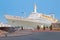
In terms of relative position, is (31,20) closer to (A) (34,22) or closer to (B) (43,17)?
(A) (34,22)

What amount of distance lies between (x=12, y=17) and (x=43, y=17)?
12.5m

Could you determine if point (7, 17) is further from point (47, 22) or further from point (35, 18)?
point (47, 22)

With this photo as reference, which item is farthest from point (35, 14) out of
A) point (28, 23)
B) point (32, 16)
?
point (28, 23)

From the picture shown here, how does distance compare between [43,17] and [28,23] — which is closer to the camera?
[28,23]

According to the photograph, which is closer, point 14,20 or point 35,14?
point 14,20

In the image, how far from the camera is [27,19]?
74.4 metres

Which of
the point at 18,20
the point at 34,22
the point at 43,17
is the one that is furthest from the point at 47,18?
the point at 18,20

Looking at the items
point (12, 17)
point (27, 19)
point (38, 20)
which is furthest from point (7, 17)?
point (38, 20)

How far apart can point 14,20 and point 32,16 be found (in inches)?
364

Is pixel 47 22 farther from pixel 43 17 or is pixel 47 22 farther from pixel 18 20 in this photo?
pixel 18 20

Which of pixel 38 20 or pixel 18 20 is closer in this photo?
pixel 18 20

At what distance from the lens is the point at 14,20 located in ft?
234

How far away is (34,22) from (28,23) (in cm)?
269

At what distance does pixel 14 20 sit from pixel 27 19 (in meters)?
5.54
